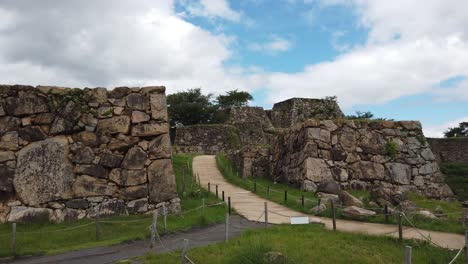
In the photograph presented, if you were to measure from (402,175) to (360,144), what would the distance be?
2135mm

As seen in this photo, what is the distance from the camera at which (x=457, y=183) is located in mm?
18719

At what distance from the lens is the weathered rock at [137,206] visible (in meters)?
11.6

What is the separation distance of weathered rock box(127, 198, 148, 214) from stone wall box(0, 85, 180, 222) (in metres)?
0.03

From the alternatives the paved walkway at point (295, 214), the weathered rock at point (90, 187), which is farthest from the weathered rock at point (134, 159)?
the paved walkway at point (295, 214)

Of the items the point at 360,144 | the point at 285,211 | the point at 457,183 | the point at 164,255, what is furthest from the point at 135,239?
the point at 457,183

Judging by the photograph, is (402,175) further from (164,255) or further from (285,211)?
(164,255)

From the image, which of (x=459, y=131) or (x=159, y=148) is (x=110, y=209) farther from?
(x=459, y=131)

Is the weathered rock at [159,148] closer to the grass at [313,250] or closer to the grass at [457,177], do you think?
the grass at [313,250]

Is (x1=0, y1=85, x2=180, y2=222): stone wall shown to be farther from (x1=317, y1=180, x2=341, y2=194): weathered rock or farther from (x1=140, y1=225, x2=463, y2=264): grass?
(x1=317, y1=180, x2=341, y2=194): weathered rock

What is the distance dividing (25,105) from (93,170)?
102 inches

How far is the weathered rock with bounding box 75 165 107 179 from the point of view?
A: 1151 cm

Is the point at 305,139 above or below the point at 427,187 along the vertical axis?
above

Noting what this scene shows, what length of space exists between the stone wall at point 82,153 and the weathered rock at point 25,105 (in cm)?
2

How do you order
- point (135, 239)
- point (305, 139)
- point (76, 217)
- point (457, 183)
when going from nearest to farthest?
point (135, 239) < point (76, 217) < point (305, 139) < point (457, 183)
